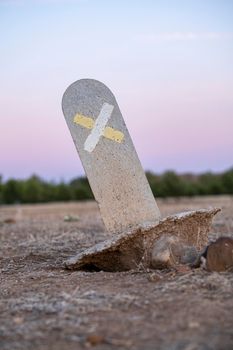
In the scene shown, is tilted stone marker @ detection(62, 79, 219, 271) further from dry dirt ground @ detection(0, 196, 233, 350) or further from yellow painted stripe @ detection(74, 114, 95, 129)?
dry dirt ground @ detection(0, 196, 233, 350)

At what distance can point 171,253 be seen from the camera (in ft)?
20.4

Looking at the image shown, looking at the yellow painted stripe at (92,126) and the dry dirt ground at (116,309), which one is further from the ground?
the yellow painted stripe at (92,126)

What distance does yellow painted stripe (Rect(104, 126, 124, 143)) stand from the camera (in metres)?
7.04

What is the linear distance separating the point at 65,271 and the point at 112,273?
0.60m

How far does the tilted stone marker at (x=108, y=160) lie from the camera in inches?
272

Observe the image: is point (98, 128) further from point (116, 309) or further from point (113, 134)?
point (116, 309)

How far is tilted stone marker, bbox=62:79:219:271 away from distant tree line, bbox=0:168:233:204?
81.6 ft

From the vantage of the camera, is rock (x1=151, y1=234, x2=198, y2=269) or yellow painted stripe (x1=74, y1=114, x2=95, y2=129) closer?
rock (x1=151, y1=234, x2=198, y2=269)

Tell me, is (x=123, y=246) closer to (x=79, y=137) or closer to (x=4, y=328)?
(x=79, y=137)

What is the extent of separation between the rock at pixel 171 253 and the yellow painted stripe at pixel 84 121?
1480 millimetres

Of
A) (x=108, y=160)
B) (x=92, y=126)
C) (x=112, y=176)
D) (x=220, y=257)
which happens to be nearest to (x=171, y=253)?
(x=220, y=257)

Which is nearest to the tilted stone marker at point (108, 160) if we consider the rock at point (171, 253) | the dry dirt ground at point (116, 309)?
the rock at point (171, 253)

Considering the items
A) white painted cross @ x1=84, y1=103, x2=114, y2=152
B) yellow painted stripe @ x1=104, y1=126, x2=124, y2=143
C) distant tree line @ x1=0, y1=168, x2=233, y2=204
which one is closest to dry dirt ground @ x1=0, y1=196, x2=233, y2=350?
white painted cross @ x1=84, y1=103, x2=114, y2=152

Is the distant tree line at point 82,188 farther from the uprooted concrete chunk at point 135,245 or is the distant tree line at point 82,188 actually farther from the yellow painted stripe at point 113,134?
the uprooted concrete chunk at point 135,245
